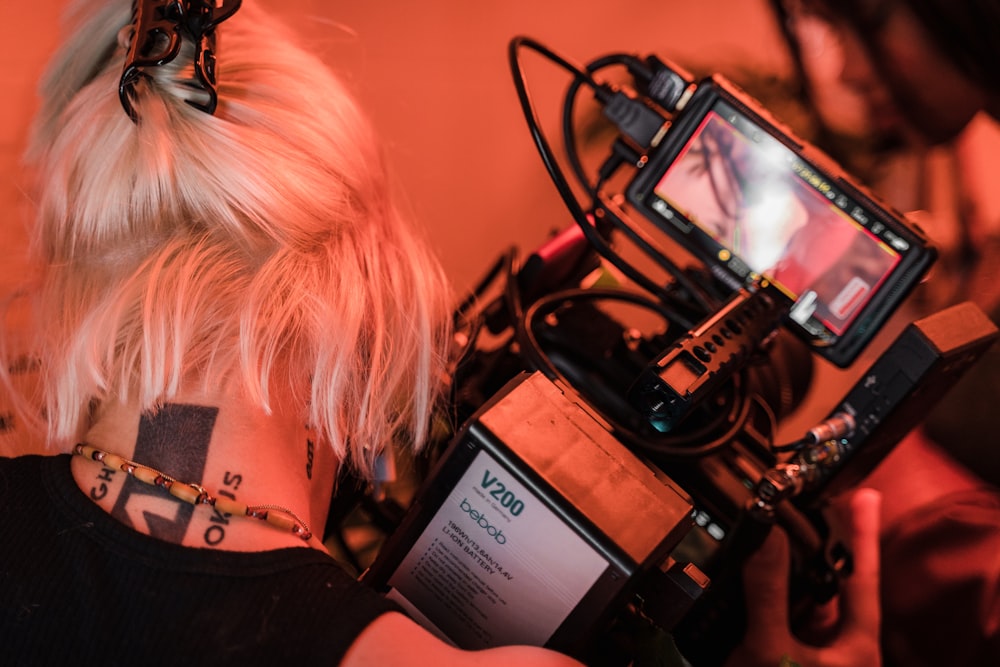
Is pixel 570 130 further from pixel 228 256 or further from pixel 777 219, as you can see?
pixel 228 256

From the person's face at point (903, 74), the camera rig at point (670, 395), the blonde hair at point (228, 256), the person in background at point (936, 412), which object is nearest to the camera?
the camera rig at point (670, 395)

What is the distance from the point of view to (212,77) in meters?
0.61

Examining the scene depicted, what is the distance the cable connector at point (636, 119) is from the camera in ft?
2.53

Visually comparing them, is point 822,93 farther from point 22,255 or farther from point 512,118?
point 22,255

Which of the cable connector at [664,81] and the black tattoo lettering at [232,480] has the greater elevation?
the cable connector at [664,81]

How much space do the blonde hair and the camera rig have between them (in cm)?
10

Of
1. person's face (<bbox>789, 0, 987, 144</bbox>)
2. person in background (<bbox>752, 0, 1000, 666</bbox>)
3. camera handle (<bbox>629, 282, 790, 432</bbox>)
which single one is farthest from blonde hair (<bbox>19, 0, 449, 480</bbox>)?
person's face (<bbox>789, 0, 987, 144</bbox>)

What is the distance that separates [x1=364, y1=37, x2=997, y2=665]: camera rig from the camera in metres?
0.51

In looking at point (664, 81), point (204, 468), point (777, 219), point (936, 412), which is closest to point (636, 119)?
point (664, 81)

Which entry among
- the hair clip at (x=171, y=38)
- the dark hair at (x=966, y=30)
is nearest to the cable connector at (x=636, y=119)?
the hair clip at (x=171, y=38)

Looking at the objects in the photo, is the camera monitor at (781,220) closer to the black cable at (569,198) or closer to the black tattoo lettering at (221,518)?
the black cable at (569,198)

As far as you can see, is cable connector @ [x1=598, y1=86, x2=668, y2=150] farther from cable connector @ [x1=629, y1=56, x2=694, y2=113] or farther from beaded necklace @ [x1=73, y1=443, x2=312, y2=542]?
beaded necklace @ [x1=73, y1=443, x2=312, y2=542]

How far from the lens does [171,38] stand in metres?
0.61

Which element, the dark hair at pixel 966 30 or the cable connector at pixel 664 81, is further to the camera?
the dark hair at pixel 966 30
